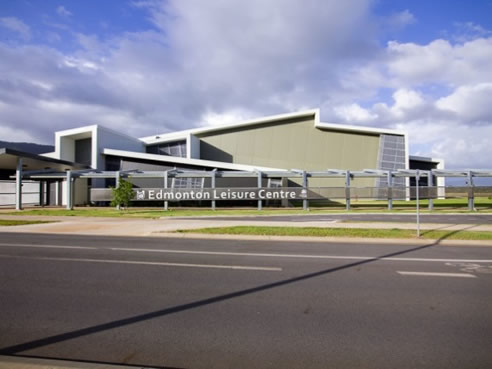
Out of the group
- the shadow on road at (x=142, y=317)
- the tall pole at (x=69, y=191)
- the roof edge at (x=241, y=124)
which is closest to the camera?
the shadow on road at (x=142, y=317)

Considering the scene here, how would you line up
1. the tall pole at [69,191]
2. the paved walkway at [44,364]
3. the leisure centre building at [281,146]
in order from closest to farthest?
the paved walkway at [44,364] → the tall pole at [69,191] → the leisure centre building at [281,146]

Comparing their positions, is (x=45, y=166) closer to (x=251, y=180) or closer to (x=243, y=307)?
(x=251, y=180)

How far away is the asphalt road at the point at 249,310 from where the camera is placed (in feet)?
10.8

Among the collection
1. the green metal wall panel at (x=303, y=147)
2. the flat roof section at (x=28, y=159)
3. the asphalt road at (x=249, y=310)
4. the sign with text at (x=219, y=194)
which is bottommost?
the asphalt road at (x=249, y=310)

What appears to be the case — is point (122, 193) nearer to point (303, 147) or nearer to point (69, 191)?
point (69, 191)

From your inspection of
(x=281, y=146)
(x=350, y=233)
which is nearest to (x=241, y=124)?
(x=281, y=146)

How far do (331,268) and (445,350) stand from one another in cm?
375

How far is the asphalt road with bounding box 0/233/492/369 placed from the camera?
331 cm

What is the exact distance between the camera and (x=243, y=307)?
466 cm

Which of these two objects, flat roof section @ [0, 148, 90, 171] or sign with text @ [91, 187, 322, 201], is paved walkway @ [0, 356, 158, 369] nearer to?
sign with text @ [91, 187, 322, 201]

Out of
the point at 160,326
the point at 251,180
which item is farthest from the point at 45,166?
the point at 160,326

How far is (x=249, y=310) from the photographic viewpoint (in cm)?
455

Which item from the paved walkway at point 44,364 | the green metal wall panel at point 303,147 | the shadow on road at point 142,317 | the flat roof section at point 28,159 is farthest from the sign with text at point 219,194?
the paved walkway at point 44,364

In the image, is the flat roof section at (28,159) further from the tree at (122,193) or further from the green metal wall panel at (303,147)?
the green metal wall panel at (303,147)
